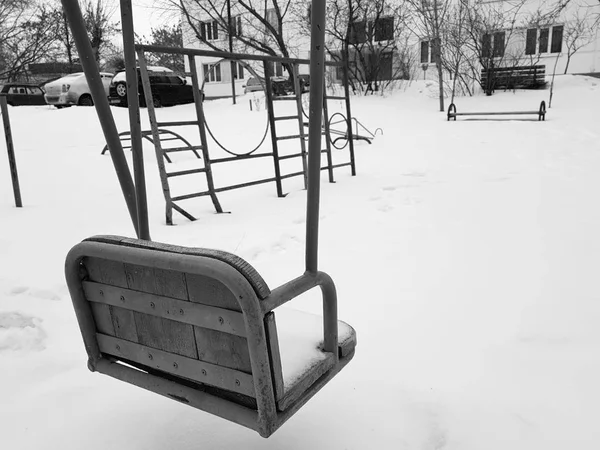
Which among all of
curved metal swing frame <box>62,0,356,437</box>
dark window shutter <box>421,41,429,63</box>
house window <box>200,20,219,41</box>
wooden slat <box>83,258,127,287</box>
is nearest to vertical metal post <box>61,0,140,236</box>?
curved metal swing frame <box>62,0,356,437</box>

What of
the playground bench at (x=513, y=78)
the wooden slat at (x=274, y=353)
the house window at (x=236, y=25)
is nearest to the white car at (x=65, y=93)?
the house window at (x=236, y=25)

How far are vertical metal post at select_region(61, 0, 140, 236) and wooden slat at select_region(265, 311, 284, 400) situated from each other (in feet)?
2.22

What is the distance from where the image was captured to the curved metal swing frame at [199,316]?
3.20 ft

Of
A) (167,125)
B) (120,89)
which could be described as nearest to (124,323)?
(167,125)

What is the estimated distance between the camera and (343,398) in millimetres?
1651

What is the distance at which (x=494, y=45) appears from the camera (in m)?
16.2

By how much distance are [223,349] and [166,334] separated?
0.55 feet

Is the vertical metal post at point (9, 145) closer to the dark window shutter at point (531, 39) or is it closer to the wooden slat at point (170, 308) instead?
the wooden slat at point (170, 308)

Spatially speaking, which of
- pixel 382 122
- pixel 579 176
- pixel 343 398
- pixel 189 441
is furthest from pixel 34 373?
pixel 382 122

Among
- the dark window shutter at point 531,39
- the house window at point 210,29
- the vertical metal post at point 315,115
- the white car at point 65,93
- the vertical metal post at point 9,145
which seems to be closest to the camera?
the vertical metal post at point 315,115

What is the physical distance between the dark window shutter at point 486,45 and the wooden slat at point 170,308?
17345 millimetres

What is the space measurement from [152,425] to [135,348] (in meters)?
0.46

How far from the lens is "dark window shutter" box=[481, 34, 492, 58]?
1603 centimetres

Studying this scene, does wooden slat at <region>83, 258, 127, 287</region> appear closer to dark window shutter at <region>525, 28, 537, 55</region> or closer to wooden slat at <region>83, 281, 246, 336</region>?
wooden slat at <region>83, 281, 246, 336</region>
